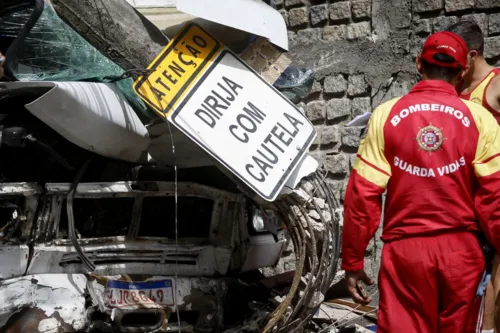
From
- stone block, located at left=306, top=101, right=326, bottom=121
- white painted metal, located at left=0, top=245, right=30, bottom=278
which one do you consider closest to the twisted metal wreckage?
white painted metal, located at left=0, top=245, right=30, bottom=278

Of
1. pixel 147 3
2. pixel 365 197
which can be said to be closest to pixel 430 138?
pixel 365 197

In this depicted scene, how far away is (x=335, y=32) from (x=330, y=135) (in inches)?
38.0

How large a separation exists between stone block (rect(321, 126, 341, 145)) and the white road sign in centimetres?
280

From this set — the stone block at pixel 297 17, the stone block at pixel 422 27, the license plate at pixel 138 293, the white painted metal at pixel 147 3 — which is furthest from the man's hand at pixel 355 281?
the stone block at pixel 297 17

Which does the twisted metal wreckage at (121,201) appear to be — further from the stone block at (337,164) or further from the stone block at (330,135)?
the stone block at (330,135)

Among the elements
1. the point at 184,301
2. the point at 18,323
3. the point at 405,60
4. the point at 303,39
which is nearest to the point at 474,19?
the point at 405,60

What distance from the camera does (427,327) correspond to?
362cm

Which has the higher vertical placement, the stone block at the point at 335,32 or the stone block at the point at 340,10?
the stone block at the point at 340,10

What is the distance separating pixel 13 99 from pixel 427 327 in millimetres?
2530

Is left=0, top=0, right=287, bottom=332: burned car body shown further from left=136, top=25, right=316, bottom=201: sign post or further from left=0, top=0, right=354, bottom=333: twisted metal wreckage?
left=136, top=25, right=316, bottom=201: sign post

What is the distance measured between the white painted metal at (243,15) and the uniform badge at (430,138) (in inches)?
48.9

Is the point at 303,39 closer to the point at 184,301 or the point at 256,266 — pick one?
the point at 256,266

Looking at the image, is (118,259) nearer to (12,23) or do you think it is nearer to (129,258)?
(129,258)

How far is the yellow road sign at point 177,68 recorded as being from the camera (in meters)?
4.17
